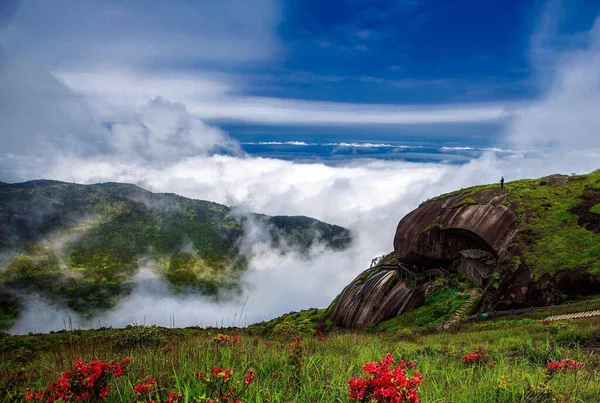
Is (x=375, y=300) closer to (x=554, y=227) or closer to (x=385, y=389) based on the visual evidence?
(x=554, y=227)

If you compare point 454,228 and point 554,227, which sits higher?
point 454,228

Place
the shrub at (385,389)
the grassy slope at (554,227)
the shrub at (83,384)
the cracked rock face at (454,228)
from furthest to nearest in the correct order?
1. the cracked rock face at (454,228)
2. the grassy slope at (554,227)
3. the shrub at (83,384)
4. the shrub at (385,389)

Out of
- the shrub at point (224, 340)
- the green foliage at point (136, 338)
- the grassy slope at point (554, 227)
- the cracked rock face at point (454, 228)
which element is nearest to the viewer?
the shrub at point (224, 340)

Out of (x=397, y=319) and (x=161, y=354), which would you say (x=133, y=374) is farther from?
(x=397, y=319)

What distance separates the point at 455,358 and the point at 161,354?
7428 mm

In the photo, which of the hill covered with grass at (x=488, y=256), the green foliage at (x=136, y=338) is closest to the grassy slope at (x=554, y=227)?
the hill covered with grass at (x=488, y=256)

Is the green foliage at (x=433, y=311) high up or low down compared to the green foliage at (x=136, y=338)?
down

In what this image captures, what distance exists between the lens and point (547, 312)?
90.2 ft

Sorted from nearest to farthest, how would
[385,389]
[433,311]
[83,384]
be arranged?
[385,389], [83,384], [433,311]

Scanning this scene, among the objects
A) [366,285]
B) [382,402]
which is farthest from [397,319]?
[382,402]

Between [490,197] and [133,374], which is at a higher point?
[490,197]

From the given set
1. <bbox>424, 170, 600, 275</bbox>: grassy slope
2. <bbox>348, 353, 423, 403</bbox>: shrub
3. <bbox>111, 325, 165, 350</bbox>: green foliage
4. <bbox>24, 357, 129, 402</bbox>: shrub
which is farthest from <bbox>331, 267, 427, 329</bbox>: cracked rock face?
<bbox>24, 357, 129, 402</bbox>: shrub

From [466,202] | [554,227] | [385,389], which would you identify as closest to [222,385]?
[385,389]

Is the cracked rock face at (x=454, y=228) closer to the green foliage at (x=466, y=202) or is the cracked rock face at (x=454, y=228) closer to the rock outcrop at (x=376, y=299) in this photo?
the green foliage at (x=466, y=202)
